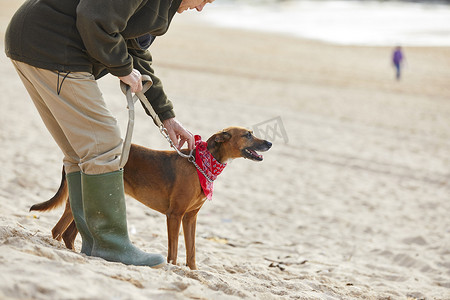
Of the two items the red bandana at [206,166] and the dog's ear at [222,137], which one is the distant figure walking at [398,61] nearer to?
the dog's ear at [222,137]

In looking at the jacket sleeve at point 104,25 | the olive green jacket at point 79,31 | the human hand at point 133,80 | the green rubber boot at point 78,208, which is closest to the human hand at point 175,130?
the human hand at point 133,80

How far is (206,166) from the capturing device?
432 cm

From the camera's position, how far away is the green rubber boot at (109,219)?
3.47 meters

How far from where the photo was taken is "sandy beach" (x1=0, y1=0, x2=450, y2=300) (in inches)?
129

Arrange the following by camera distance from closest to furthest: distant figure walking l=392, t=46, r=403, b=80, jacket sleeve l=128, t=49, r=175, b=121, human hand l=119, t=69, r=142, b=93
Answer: human hand l=119, t=69, r=142, b=93, jacket sleeve l=128, t=49, r=175, b=121, distant figure walking l=392, t=46, r=403, b=80

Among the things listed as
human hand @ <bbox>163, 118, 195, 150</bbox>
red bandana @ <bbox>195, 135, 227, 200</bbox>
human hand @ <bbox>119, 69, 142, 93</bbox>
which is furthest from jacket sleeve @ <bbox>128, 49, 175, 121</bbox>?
human hand @ <bbox>119, 69, 142, 93</bbox>

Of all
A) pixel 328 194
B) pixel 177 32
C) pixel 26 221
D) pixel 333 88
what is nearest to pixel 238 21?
pixel 177 32

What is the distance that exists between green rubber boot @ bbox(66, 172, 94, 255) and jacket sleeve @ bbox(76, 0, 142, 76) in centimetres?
91

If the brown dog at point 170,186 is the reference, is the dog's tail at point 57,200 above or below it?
below

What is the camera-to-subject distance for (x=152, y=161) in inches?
173

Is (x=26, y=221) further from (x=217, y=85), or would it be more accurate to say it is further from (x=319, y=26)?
(x=319, y=26)

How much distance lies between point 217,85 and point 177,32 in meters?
15.4

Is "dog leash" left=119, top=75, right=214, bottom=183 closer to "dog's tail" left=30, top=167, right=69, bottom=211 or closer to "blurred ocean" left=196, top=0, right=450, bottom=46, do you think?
"dog's tail" left=30, top=167, right=69, bottom=211

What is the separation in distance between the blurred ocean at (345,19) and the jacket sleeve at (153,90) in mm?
32086
